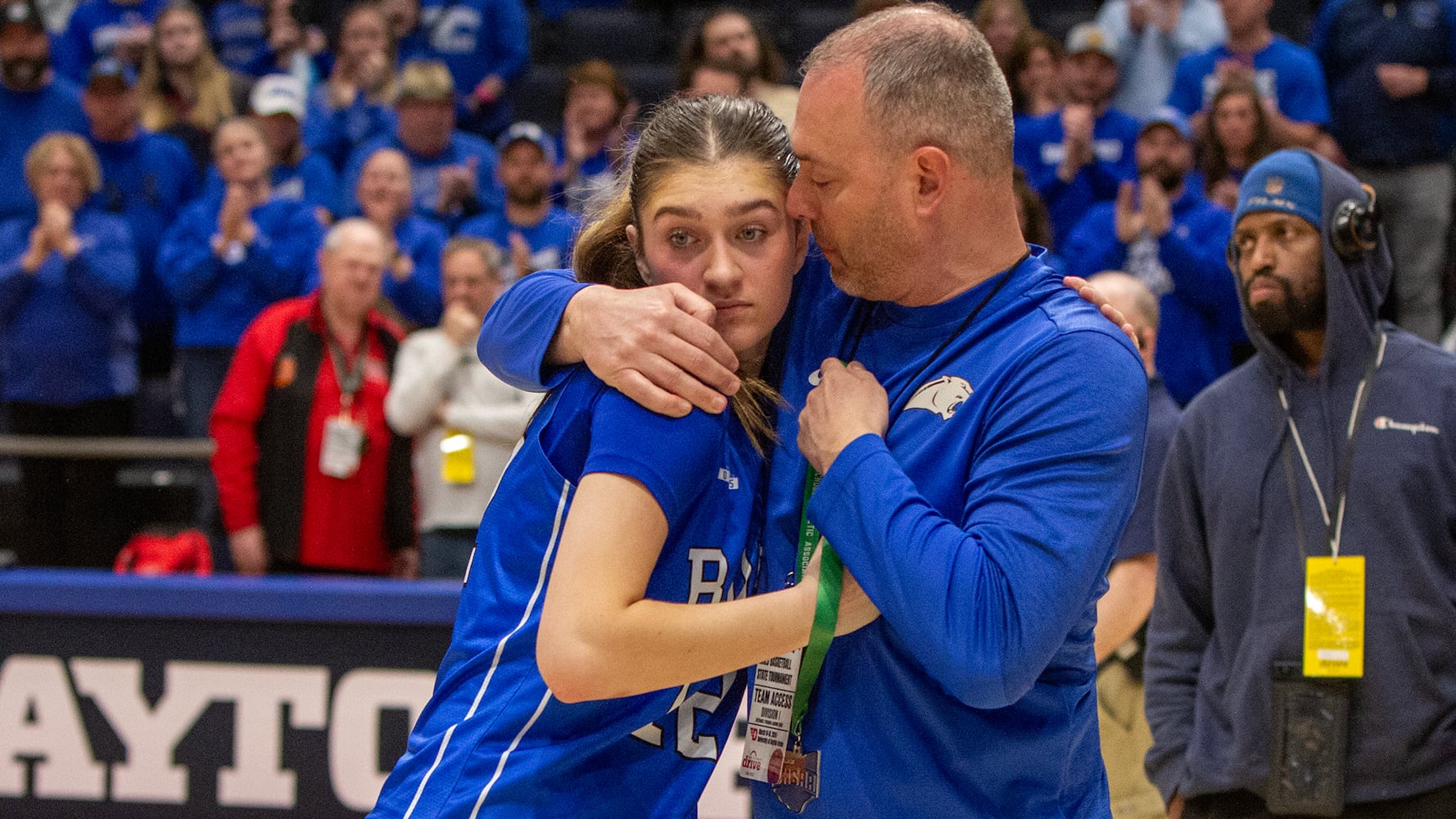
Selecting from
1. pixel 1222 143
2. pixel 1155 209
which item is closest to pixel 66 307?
pixel 1155 209

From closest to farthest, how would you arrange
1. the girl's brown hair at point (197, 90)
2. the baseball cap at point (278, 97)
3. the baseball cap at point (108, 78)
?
the baseball cap at point (108, 78)
the baseball cap at point (278, 97)
the girl's brown hair at point (197, 90)

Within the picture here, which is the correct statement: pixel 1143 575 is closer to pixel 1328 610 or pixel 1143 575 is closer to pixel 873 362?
pixel 1328 610

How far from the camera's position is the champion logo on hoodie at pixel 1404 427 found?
3.40 metres

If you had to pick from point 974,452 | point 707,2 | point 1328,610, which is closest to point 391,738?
point 1328,610

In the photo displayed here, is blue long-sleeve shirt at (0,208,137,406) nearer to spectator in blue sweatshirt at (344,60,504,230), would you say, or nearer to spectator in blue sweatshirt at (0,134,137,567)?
spectator in blue sweatshirt at (0,134,137,567)

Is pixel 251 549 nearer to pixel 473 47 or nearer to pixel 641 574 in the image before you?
pixel 641 574

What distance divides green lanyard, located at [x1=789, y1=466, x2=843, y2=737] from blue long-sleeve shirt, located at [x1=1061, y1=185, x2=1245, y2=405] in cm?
464

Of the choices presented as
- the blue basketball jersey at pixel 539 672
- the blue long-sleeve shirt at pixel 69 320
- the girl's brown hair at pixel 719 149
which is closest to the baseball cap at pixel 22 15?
the blue long-sleeve shirt at pixel 69 320

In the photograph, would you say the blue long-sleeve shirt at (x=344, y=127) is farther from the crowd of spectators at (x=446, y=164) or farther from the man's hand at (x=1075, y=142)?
the man's hand at (x=1075, y=142)

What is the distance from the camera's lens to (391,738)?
4.89 meters

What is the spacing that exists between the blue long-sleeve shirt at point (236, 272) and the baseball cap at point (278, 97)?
1.25 m

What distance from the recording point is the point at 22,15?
27.6ft

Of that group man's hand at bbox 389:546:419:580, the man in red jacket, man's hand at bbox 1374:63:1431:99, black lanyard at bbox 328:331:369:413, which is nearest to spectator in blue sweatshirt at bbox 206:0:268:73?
the man in red jacket

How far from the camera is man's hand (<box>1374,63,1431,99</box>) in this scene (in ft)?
25.9
